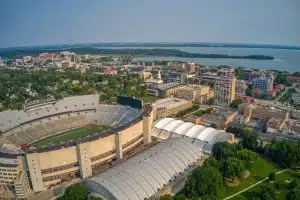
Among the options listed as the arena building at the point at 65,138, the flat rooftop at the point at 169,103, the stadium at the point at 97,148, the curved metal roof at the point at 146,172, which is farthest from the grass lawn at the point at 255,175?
the flat rooftop at the point at 169,103

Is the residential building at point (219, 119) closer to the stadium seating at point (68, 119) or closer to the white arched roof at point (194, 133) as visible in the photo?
the white arched roof at point (194, 133)

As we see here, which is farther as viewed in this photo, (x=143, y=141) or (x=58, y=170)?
(x=143, y=141)

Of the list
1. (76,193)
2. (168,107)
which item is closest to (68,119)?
(168,107)

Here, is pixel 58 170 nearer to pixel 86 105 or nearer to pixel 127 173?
pixel 127 173

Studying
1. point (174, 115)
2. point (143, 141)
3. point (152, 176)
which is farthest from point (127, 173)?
point (174, 115)

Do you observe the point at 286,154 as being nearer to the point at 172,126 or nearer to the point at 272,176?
the point at 272,176
